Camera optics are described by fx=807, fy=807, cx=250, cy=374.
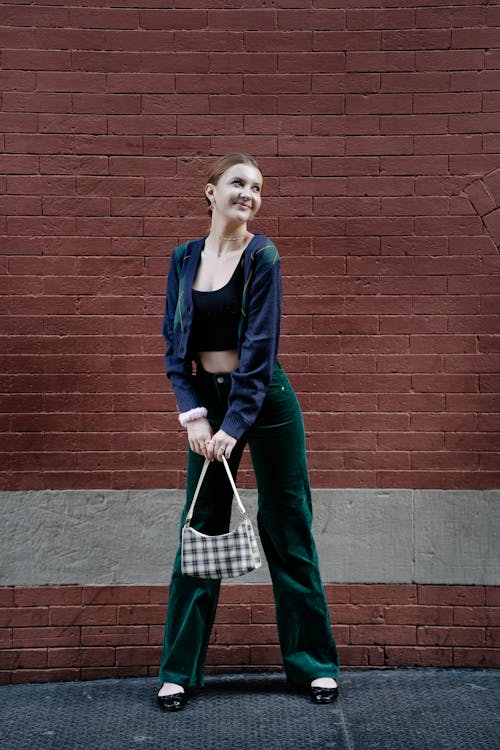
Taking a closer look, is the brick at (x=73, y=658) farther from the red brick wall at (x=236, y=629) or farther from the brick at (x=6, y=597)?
the brick at (x=6, y=597)

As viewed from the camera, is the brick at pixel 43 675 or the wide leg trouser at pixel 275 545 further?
the brick at pixel 43 675

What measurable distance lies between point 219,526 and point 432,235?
1.82m

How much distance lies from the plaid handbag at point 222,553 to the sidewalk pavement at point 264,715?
26.5 inches

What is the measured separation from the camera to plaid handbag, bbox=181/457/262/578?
3270 mm

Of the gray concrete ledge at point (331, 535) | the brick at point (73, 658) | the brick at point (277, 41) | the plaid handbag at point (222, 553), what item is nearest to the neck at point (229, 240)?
the plaid handbag at point (222, 553)

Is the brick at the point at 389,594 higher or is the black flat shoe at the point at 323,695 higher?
the brick at the point at 389,594

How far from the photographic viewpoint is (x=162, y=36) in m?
4.06

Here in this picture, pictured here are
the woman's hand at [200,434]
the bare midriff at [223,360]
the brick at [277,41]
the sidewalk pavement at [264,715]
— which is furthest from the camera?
the brick at [277,41]

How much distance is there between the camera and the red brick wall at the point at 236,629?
13.4 ft

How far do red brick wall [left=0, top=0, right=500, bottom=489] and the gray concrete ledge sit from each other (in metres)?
0.10

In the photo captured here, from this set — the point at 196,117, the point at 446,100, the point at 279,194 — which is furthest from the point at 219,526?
the point at 446,100

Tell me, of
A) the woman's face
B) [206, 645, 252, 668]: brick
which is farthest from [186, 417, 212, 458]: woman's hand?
[206, 645, 252, 668]: brick

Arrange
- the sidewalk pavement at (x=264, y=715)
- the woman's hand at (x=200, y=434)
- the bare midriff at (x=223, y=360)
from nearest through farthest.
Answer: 1. the sidewalk pavement at (x=264, y=715)
2. the woman's hand at (x=200, y=434)
3. the bare midriff at (x=223, y=360)

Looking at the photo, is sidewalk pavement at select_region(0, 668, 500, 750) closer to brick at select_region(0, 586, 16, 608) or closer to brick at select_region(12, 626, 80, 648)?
brick at select_region(12, 626, 80, 648)
